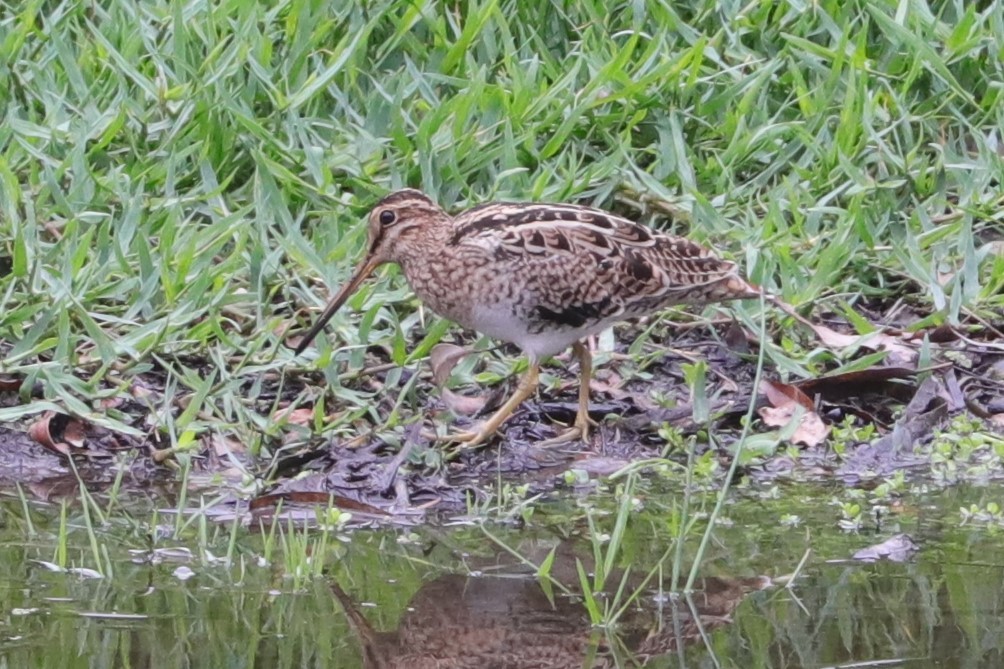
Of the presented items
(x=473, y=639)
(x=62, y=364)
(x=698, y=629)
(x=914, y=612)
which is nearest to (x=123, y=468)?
(x=62, y=364)

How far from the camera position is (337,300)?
20.2 feet

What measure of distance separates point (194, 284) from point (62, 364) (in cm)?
52

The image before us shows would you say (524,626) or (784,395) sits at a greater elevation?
(784,395)

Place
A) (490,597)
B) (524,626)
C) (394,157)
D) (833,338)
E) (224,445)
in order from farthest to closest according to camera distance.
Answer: (394,157)
(833,338)
(224,445)
(490,597)
(524,626)

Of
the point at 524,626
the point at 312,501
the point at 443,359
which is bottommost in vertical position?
the point at 524,626

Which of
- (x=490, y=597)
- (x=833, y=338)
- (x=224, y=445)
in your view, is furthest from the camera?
(x=833, y=338)

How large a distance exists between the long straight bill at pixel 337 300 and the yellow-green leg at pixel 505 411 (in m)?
0.60

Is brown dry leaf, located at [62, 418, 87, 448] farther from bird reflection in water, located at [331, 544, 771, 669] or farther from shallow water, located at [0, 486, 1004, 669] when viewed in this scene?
bird reflection in water, located at [331, 544, 771, 669]

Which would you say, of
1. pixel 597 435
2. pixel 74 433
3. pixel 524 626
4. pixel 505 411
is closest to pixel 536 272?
pixel 505 411

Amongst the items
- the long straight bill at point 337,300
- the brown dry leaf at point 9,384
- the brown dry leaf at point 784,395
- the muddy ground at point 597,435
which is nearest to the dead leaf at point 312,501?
the muddy ground at point 597,435

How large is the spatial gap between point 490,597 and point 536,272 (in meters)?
1.60

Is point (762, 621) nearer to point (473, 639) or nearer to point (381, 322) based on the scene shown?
point (473, 639)

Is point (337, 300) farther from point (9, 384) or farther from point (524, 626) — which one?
point (524, 626)

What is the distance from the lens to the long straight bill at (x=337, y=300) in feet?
20.1
